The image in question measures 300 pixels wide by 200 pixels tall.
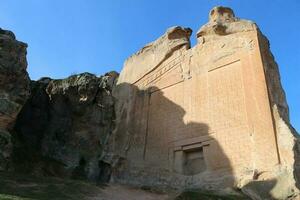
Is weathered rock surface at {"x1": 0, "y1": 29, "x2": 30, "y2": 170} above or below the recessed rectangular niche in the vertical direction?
above

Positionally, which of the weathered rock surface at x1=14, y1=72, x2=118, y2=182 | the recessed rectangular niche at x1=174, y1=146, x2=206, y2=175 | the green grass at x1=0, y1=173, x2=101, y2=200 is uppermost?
the weathered rock surface at x1=14, y1=72, x2=118, y2=182

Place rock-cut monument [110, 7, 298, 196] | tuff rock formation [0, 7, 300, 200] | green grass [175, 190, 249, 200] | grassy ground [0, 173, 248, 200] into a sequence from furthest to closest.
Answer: tuff rock formation [0, 7, 300, 200] < rock-cut monument [110, 7, 298, 196] < green grass [175, 190, 249, 200] < grassy ground [0, 173, 248, 200]

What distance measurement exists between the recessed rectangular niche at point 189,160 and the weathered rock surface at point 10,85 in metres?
7.37

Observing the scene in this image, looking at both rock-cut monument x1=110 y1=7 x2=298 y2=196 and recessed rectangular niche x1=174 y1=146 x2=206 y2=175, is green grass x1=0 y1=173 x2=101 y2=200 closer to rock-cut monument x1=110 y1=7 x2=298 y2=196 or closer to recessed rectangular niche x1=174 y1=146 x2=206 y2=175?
recessed rectangular niche x1=174 y1=146 x2=206 y2=175

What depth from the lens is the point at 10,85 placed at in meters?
17.2

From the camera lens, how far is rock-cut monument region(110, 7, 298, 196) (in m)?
14.6

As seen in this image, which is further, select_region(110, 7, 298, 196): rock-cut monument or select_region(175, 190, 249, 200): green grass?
select_region(110, 7, 298, 196): rock-cut monument

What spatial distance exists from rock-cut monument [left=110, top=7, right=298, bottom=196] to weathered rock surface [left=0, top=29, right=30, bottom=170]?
5.43 m

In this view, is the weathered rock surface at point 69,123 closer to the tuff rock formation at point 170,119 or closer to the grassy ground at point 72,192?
the tuff rock formation at point 170,119

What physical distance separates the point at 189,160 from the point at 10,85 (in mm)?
8784

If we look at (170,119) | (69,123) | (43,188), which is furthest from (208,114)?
(69,123)

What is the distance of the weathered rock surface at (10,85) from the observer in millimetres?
16344

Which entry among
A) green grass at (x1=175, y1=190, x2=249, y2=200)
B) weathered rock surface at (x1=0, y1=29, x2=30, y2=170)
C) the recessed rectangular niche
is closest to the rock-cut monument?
the recessed rectangular niche

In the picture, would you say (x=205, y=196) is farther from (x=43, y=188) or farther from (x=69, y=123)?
(x=69, y=123)
